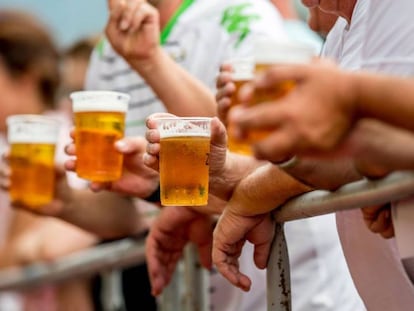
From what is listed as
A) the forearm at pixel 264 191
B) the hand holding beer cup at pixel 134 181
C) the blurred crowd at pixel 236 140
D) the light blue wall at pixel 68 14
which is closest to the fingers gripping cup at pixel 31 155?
the blurred crowd at pixel 236 140

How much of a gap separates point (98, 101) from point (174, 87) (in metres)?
0.34

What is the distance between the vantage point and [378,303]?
1.94 metres

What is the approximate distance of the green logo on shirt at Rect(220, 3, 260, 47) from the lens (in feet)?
9.70

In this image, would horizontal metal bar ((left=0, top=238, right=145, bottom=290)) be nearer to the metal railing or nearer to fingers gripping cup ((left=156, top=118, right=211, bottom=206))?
the metal railing

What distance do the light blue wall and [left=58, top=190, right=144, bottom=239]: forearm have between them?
12.9 ft

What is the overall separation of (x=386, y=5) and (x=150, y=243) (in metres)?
1.09

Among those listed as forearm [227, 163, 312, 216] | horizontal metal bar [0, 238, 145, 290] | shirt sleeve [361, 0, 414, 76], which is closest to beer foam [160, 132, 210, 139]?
forearm [227, 163, 312, 216]

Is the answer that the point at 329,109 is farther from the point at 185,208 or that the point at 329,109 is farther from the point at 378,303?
the point at 185,208

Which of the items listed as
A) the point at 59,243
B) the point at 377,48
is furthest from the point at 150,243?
the point at 59,243

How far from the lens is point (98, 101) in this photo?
8.12ft

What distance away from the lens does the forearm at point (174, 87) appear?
2770mm

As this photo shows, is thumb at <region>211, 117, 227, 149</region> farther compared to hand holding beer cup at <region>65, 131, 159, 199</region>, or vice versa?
hand holding beer cup at <region>65, 131, 159, 199</region>

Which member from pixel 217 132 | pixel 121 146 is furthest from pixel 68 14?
pixel 217 132

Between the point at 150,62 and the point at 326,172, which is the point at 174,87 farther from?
the point at 326,172
